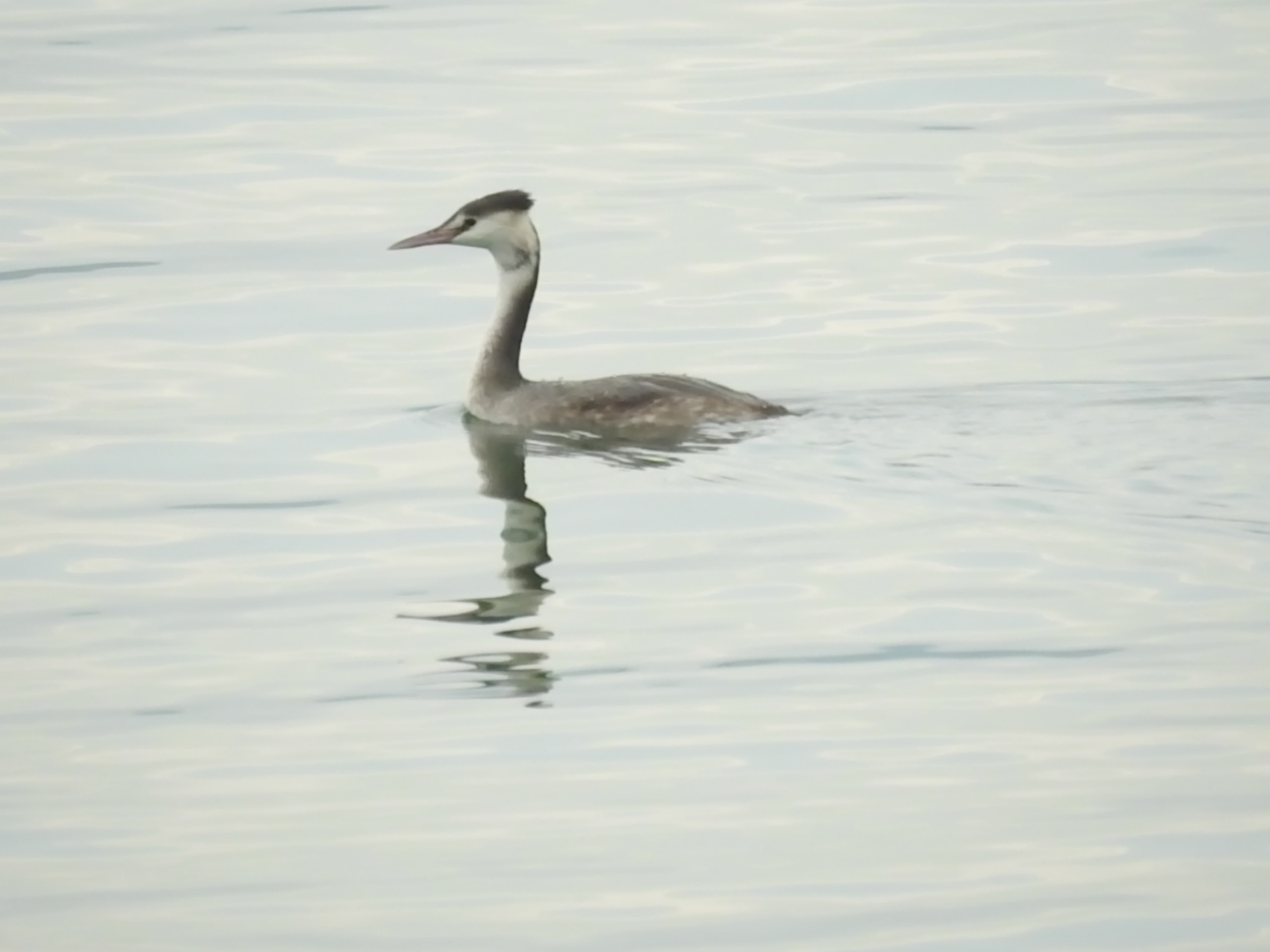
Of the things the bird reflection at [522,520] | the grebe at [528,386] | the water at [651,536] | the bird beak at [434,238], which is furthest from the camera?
the bird beak at [434,238]

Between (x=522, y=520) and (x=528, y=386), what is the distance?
2290 mm

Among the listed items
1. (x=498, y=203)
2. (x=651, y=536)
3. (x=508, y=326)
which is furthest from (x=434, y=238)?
(x=651, y=536)

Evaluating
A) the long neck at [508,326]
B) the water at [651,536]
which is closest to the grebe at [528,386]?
the long neck at [508,326]

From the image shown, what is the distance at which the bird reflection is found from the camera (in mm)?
9375

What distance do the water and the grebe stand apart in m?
0.23

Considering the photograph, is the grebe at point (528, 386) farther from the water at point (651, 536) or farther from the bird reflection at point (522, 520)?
the water at point (651, 536)

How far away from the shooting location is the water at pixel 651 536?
7559 mm

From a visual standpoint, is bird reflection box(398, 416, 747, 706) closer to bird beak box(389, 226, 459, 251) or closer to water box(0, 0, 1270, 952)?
water box(0, 0, 1270, 952)

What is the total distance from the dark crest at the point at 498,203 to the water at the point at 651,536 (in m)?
1.03

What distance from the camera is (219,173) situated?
2120cm

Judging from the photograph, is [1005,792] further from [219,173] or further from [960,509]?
[219,173]

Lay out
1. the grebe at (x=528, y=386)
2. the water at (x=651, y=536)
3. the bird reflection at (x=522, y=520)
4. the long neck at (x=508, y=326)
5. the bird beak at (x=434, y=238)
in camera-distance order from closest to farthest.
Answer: the water at (x=651, y=536)
the bird reflection at (x=522, y=520)
the grebe at (x=528, y=386)
the long neck at (x=508, y=326)
the bird beak at (x=434, y=238)

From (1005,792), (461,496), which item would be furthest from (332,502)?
(1005,792)

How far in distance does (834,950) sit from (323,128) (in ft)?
54.2
